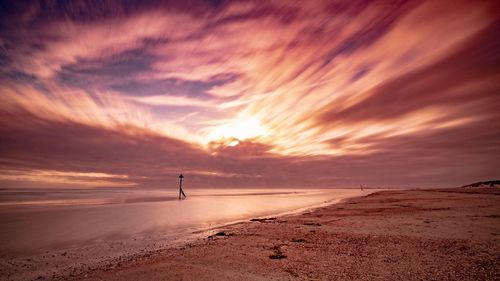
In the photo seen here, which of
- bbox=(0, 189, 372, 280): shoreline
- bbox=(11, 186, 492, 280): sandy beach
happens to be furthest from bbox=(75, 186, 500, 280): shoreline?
bbox=(0, 189, 372, 280): shoreline

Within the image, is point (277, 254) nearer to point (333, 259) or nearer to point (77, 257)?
point (333, 259)

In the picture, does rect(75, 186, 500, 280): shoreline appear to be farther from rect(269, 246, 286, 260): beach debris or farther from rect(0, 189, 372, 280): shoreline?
rect(0, 189, 372, 280): shoreline

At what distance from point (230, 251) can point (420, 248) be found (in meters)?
7.29

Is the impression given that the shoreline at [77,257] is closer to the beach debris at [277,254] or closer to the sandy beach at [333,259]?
the sandy beach at [333,259]

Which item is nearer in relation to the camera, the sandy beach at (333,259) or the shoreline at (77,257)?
the sandy beach at (333,259)

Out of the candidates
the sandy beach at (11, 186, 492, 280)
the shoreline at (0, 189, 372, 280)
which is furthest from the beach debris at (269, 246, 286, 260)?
the shoreline at (0, 189, 372, 280)

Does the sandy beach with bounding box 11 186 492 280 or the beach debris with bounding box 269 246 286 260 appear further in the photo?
the beach debris with bounding box 269 246 286 260

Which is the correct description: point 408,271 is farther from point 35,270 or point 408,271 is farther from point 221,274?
point 35,270

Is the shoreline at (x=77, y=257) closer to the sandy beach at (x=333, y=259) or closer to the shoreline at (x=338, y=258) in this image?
the sandy beach at (x=333, y=259)

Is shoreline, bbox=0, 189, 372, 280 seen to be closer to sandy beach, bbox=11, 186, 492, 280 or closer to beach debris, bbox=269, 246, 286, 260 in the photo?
sandy beach, bbox=11, 186, 492, 280

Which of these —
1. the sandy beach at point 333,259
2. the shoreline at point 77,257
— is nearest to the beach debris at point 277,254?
the sandy beach at point 333,259

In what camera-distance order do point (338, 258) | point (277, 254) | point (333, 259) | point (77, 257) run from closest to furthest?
point (333, 259)
point (338, 258)
point (277, 254)
point (77, 257)

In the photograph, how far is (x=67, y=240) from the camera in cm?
1435

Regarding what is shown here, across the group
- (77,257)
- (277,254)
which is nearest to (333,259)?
(277,254)
